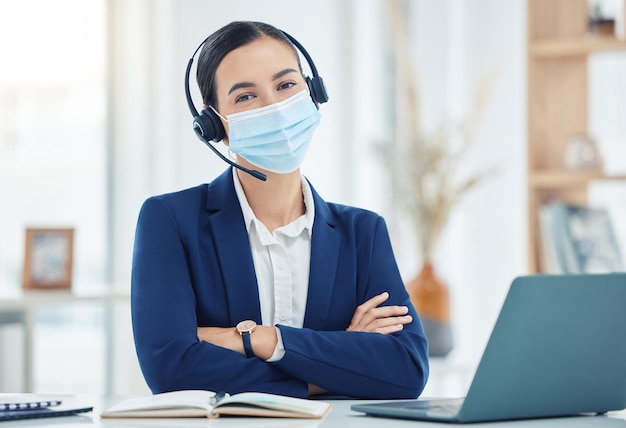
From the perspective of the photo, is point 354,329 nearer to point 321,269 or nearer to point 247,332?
point 321,269

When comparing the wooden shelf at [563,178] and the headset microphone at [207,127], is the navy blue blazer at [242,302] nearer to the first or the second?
the headset microphone at [207,127]

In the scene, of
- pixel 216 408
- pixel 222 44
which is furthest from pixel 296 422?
pixel 222 44

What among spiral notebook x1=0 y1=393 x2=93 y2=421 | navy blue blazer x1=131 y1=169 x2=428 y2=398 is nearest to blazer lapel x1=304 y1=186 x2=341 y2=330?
navy blue blazer x1=131 y1=169 x2=428 y2=398

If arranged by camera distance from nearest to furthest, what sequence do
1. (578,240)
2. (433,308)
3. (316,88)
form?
(316,88) < (578,240) < (433,308)

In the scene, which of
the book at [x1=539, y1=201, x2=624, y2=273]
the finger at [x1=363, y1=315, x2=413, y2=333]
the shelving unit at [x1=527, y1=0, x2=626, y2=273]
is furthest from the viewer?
the shelving unit at [x1=527, y1=0, x2=626, y2=273]

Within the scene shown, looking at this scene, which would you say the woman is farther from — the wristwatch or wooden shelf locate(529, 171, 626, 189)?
wooden shelf locate(529, 171, 626, 189)

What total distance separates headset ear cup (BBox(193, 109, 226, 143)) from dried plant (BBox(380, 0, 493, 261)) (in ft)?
6.28

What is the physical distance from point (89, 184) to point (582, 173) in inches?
77.9

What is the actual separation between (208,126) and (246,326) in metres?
0.42

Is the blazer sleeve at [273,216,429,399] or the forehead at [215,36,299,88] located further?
the forehead at [215,36,299,88]

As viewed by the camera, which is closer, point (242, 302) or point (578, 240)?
point (242, 302)

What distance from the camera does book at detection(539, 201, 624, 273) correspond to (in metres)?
3.16

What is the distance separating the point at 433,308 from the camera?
11.7 ft

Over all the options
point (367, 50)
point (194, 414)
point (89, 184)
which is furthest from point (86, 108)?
point (194, 414)
